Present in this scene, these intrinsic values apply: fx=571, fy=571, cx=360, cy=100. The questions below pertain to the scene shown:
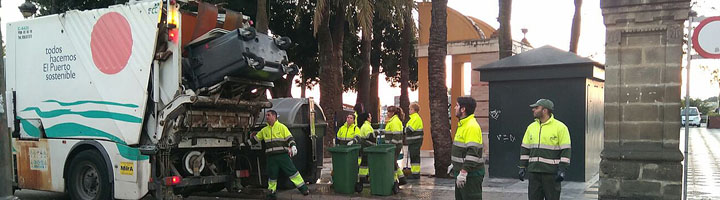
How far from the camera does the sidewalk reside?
352 inches

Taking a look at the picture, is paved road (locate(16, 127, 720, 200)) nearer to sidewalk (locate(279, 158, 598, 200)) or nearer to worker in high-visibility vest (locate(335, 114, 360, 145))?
sidewalk (locate(279, 158, 598, 200))

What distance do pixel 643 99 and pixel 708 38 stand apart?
1121 mm

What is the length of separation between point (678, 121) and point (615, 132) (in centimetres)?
72

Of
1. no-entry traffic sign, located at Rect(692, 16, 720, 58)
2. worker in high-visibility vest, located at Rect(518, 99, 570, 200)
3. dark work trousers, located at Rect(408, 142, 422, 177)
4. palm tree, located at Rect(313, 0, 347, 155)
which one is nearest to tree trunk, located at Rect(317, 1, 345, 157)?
palm tree, located at Rect(313, 0, 347, 155)

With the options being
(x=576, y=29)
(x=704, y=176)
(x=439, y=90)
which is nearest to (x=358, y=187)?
(x=439, y=90)

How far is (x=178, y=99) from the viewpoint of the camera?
725 centimetres

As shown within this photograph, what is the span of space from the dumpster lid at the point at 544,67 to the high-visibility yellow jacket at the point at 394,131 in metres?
2.01

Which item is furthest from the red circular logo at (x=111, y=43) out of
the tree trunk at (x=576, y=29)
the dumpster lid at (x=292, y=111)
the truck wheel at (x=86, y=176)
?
the tree trunk at (x=576, y=29)

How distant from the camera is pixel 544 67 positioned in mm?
10453

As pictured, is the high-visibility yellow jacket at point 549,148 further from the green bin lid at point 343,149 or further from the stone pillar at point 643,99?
the green bin lid at point 343,149

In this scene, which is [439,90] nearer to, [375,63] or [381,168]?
[381,168]

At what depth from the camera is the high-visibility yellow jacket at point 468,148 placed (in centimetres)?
614

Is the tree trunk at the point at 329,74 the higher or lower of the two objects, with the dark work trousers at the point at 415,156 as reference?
higher

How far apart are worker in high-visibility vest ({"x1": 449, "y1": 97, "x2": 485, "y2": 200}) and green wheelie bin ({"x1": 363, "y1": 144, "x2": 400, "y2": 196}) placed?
2.50 meters
